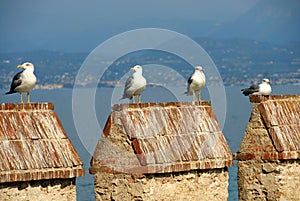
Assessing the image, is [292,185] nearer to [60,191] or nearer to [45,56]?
[60,191]

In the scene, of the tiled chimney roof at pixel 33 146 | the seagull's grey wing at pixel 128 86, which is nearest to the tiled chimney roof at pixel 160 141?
the seagull's grey wing at pixel 128 86

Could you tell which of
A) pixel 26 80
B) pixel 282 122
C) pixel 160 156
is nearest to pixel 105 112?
pixel 282 122

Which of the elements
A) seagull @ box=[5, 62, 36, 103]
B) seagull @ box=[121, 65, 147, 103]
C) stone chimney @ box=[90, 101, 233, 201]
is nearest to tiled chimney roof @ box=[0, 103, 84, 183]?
seagull @ box=[5, 62, 36, 103]

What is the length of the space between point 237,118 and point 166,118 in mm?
38729

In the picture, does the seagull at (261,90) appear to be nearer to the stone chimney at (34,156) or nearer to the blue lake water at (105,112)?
the blue lake water at (105,112)

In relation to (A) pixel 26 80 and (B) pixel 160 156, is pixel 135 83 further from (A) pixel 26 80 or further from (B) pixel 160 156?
(A) pixel 26 80

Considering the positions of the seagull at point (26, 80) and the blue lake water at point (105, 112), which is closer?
the seagull at point (26, 80)

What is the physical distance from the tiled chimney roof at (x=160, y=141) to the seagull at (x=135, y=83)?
0.41 meters

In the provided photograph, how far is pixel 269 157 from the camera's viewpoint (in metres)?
21.3

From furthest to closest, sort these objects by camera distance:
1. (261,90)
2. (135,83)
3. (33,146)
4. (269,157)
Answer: (261,90) < (269,157) < (135,83) < (33,146)

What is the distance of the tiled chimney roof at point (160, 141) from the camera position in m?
19.6

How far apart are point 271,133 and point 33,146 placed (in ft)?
16.8

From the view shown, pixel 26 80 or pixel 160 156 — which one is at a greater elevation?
pixel 26 80

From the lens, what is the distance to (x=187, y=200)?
66.0ft
